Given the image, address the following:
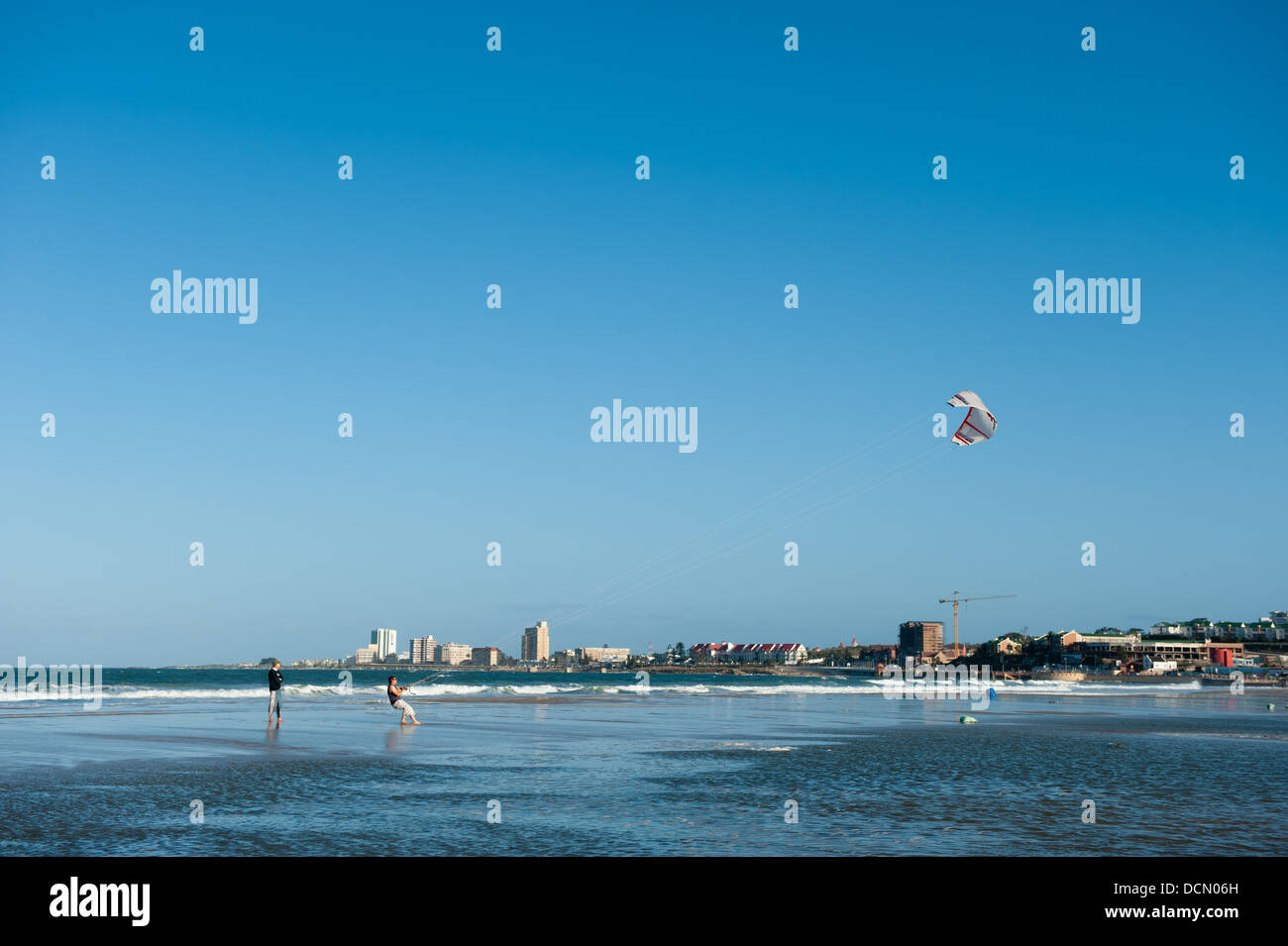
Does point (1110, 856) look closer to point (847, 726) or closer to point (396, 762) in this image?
point (396, 762)

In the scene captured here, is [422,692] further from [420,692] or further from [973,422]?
[973,422]

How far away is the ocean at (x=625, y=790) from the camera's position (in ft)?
38.0

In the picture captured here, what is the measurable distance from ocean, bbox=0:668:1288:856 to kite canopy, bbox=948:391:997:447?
479 inches

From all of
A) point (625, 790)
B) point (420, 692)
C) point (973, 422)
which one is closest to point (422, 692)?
point (420, 692)

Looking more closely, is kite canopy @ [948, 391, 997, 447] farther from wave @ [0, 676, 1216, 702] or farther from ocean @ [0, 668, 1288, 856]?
wave @ [0, 676, 1216, 702]

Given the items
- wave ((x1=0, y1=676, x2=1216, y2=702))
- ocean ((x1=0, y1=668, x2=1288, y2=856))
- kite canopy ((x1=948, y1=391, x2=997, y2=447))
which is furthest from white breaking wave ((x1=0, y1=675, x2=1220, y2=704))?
kite canopy ((x1=948, y1=391, x2=997, y2=447))

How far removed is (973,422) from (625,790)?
1098 inches

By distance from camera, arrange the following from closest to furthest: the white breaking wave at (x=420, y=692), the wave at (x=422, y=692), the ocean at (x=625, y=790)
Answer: the ocean at (x=625, y=790) → the white breaking wave at (x=420, y=692) → the wave at (x=422, y=692)

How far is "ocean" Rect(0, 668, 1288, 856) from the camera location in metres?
11.6

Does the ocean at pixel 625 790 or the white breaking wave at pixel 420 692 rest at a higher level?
the ocean at pixel 625 790

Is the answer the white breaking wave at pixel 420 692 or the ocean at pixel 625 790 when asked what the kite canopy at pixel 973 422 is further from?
the white breaking wave at pixel 420 692

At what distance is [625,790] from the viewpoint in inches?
628

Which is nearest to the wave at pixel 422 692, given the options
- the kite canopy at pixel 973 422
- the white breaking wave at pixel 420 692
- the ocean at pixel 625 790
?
the white breaking wave at pixel 420 692

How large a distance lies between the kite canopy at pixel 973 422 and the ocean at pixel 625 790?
1217 cm
